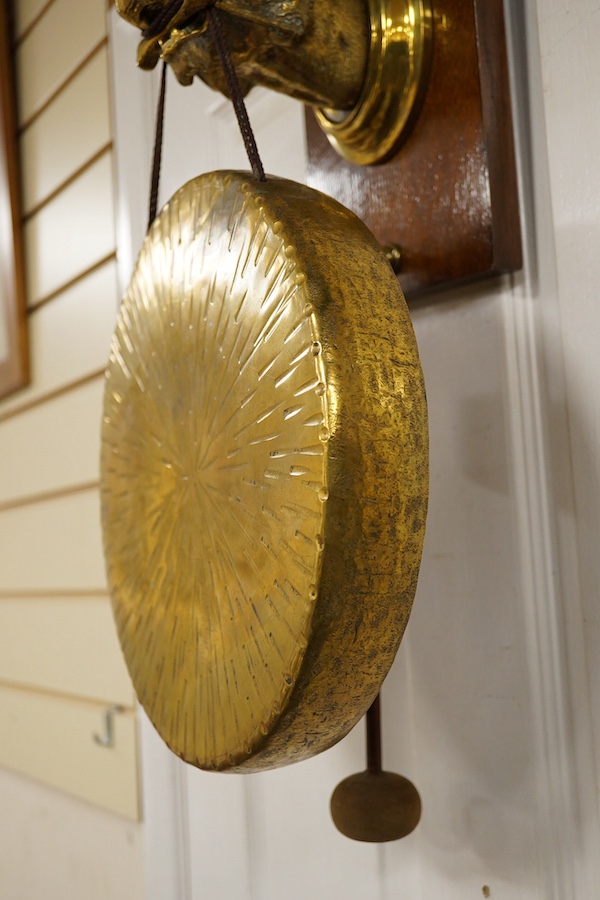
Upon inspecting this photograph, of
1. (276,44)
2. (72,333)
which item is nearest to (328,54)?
(276,44)

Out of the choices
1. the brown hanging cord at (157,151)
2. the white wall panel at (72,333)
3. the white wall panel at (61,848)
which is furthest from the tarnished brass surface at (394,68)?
the white wall panel at (61,848)

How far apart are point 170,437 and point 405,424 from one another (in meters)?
0.17

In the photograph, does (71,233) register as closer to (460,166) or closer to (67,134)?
(67,134)

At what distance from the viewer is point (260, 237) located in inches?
15.7

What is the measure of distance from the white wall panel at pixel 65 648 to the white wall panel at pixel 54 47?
651 millimetres

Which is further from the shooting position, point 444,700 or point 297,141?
point 297,141

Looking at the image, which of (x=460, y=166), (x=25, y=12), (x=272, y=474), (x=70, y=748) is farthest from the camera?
(x=25, y=12)

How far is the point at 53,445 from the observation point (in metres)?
1.11

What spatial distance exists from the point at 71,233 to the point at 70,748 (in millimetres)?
625

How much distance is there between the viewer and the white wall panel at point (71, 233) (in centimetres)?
99

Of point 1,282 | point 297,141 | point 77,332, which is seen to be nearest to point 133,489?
point 297,141

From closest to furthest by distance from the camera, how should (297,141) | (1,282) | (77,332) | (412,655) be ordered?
1. (412,655)
2. (297,141)
3. (77,332)
4. (1,282)

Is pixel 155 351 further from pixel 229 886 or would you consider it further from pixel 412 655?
pixel 229 886

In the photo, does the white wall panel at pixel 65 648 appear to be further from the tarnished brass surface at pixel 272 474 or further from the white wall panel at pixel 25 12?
the white wall panel at pixel 25 12
